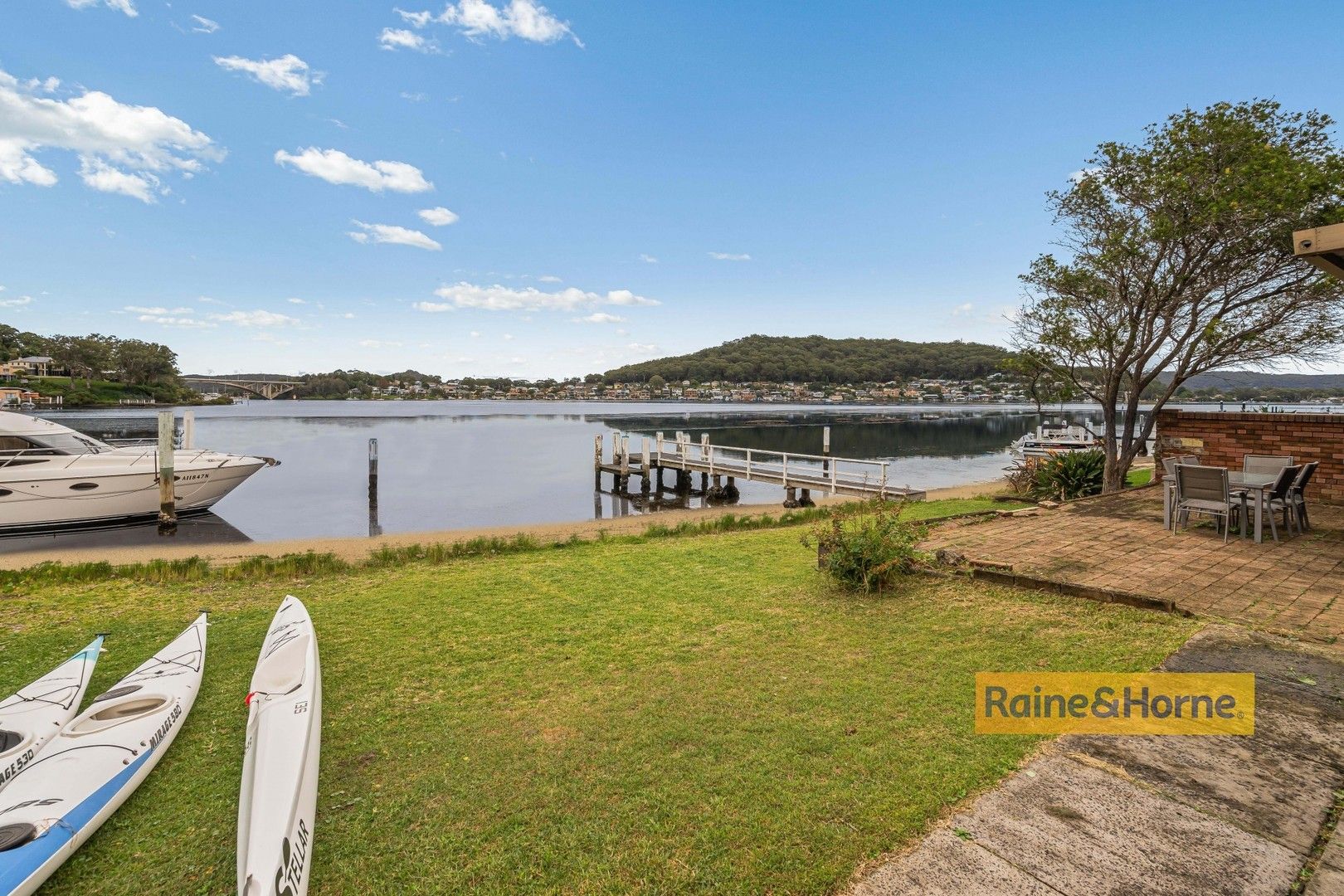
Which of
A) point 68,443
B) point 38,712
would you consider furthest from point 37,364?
point 38,712

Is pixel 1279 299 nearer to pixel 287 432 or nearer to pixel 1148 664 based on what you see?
pixel 1148 664

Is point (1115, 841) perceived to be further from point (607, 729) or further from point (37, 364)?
point (37, 364)

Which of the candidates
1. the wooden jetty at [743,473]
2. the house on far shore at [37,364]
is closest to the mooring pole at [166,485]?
the wooden jetty at [743,473]

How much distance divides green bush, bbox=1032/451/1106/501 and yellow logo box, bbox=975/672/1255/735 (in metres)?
11.2

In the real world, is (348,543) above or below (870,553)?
below

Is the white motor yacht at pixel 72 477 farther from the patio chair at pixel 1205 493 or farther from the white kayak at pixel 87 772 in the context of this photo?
the patio chair at pixel 1205 493

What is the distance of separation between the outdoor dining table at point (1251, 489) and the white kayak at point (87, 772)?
9.64m

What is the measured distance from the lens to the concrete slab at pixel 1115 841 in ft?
6.83

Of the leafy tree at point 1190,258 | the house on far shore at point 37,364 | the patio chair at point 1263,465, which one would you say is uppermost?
the house on far shore at point 37,364

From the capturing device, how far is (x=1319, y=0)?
34.9 ft

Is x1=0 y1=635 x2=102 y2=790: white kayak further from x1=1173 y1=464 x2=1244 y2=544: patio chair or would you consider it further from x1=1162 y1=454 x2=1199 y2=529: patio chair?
x1=1162 y1=454 x2=1199 y2=529: patio chair

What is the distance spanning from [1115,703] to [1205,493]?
518cm

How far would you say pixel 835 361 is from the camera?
13750 cm

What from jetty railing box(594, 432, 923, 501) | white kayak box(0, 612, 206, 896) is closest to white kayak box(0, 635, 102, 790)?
white kayak box(0, 612, 206, 896)
